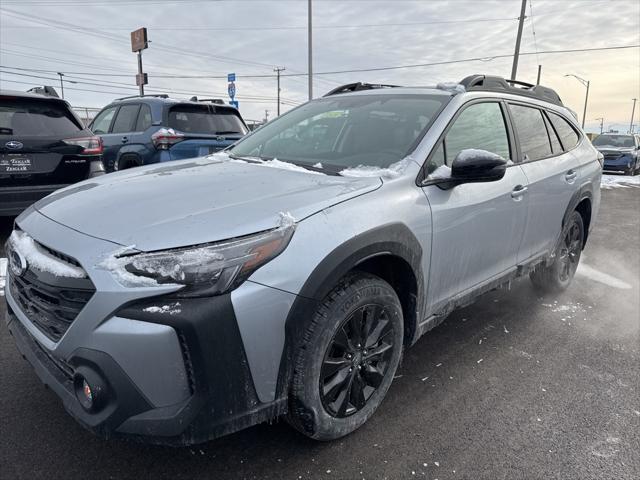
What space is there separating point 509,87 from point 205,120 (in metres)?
5.02

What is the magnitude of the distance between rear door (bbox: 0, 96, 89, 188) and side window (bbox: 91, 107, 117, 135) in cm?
324

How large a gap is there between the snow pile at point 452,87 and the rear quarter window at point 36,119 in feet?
13.2

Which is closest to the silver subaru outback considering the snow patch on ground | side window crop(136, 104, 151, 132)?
the snow patch on ground

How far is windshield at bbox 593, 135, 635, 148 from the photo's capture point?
1908cm

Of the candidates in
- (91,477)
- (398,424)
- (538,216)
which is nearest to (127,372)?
(91,477)

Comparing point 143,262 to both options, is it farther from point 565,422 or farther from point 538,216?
point 538,216

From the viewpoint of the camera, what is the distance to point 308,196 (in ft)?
6.91

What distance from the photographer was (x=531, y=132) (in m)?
3.70

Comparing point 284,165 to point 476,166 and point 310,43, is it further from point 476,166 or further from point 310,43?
point 310,43

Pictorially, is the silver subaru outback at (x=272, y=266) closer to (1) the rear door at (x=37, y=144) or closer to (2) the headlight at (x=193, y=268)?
(2) the headlight at (x=193, y=268)

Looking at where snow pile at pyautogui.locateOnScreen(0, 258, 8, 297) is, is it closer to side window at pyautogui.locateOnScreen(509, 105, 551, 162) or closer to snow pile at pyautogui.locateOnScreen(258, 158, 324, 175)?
snow pile at pyautogui.locateOnScreen(258, 158, 324, 175)

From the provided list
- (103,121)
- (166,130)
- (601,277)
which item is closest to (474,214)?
(601,277)

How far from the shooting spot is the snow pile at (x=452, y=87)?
308 cm

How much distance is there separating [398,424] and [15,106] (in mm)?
4927
